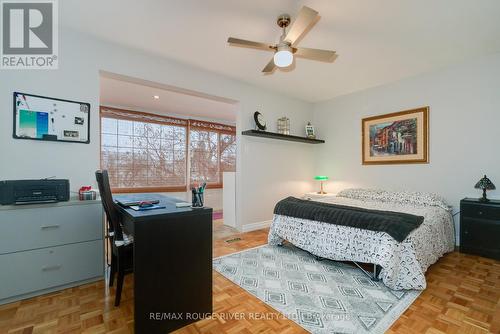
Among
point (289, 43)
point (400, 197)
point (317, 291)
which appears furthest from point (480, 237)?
point (289, 43)

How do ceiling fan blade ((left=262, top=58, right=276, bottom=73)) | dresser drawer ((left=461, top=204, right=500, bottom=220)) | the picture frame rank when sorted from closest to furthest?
ceiling fan blade ((left=262, top=58, right=276, bottom=73)) < dresser drawer ((left=461, top=204, right=500, bottom=220)) < the picture frame

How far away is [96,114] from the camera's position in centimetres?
270

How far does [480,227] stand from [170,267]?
12.1ft

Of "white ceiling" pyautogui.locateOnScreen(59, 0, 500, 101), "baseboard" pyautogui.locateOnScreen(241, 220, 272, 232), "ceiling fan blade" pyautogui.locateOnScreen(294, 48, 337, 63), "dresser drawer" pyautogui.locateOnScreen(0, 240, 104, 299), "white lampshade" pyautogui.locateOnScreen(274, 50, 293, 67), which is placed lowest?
"baseboard" pyautogui.locateOnScreen(241, 220, 272, 232)

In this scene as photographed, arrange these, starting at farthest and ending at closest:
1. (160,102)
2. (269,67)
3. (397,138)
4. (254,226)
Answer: (160,102) < (254,226) < (397,138) < (269,67)

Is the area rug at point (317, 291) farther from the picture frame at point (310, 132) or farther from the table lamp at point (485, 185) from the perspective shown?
the picture frame at point (310, 132)

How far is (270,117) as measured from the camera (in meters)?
4.47

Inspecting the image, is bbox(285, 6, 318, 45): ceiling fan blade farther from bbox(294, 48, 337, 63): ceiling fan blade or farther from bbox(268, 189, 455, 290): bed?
bbox(268, 189, 455, 290): bed

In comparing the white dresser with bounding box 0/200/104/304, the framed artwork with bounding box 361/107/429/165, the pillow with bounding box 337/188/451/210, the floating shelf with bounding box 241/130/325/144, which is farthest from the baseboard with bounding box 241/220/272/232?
the white dresser with bounding box 0/200/104/304

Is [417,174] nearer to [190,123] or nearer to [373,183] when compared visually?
[373,183]

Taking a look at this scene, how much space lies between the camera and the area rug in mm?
1747

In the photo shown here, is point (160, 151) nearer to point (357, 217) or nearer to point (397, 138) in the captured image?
point (357, 217)

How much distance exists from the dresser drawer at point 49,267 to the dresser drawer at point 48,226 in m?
0.06
